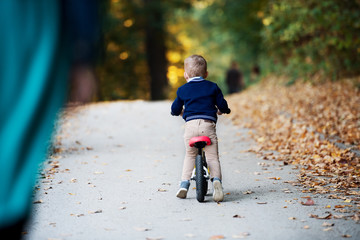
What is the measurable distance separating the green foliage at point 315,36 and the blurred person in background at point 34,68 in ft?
41.9

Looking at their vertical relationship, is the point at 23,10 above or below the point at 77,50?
above

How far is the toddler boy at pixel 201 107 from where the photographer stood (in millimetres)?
5645

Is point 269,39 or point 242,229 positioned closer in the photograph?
point 242,229

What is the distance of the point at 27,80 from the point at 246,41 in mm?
27722

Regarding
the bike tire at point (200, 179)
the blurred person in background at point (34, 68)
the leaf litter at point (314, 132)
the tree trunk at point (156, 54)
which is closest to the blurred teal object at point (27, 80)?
the blurred person in background at point (34, 68)

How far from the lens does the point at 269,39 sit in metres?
21.9

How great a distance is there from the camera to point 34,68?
1.25 meters

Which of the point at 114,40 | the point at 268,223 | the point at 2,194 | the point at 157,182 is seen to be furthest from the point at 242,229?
the point at 114,40

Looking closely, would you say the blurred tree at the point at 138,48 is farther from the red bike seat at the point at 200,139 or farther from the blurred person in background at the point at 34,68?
the blurred person in background at the point at 34,68

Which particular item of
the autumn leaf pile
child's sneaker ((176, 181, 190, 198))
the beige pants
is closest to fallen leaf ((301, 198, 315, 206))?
the autumn leaf pile

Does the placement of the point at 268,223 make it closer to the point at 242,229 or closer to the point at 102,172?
the point at 242,229

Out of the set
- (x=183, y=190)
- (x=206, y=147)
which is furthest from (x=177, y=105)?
(x=183, y=190)

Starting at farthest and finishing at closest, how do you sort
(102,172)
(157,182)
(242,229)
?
(102,172)
(157,182)
(242,229)

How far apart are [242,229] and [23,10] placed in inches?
146
